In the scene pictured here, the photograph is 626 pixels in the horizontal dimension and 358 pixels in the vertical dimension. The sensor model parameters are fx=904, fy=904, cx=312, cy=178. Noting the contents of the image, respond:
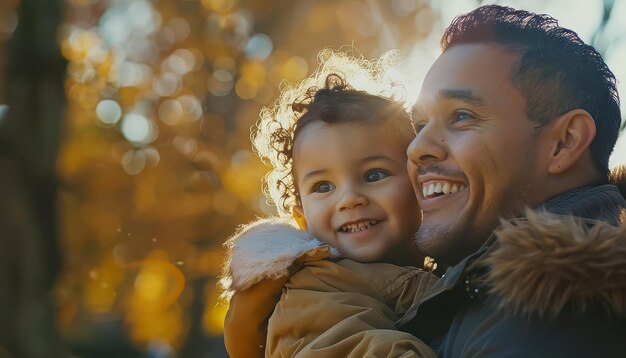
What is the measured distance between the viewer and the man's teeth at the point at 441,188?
8.54 feet

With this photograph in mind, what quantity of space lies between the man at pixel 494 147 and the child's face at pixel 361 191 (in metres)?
0.15

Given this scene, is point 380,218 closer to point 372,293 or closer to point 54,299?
point 372,293

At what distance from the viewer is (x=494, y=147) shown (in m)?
2.52

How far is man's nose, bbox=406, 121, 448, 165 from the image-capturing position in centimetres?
260

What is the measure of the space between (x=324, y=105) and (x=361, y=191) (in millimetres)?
356

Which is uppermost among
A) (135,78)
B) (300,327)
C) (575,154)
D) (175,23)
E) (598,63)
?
(175,23)

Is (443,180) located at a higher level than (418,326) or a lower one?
higher

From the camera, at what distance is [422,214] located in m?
2.79

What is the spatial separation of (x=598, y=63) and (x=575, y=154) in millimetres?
315

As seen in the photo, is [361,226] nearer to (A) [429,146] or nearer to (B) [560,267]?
(A) [429,146]

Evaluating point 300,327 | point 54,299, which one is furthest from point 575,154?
point 54,299

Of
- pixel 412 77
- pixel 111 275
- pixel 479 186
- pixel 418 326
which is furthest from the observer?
pixel 111 275

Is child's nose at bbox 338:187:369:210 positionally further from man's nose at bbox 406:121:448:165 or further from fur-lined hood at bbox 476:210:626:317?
fur-lined hood at bbox 476:210:626:317

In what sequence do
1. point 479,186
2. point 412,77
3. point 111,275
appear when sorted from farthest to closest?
point 111,275 < point 412,77 < point 479,186
